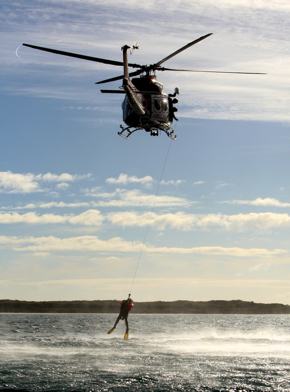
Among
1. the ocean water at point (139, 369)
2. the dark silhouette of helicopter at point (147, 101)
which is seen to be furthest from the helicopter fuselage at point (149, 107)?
the ocean water at point (139, 369)

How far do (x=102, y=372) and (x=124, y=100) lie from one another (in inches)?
548

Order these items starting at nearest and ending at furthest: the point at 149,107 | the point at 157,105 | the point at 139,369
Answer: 1. the point at 149,107
2. the point at 157,105
3. the point at 139,369

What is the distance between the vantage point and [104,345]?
52.3 meters

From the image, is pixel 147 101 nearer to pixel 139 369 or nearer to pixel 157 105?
pixel 157 105

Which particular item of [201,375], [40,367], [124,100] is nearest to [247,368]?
[201,375]

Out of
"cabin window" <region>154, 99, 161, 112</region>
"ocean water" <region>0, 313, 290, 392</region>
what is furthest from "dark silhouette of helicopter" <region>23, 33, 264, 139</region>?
"ocean water" <region>0, 313, 290, 392</region>

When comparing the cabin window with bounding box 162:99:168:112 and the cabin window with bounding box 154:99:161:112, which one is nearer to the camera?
the cabin window with bounding box 154:99:161:112

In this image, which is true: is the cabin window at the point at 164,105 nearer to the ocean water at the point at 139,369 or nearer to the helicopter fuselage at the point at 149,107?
the helicopter fuselage at the point at 149,107

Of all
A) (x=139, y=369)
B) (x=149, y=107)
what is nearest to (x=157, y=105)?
(x=149, y=107)

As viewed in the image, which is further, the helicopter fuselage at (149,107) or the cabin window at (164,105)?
the cabin window at (164,105)

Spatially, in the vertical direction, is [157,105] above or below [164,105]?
below

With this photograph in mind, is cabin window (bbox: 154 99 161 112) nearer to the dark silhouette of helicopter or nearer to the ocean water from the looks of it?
the dark silhouette of helicopter

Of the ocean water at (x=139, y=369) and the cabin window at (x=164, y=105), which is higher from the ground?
the cabin window at (x=164, y=105)

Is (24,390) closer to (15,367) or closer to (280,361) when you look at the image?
(15,367)
